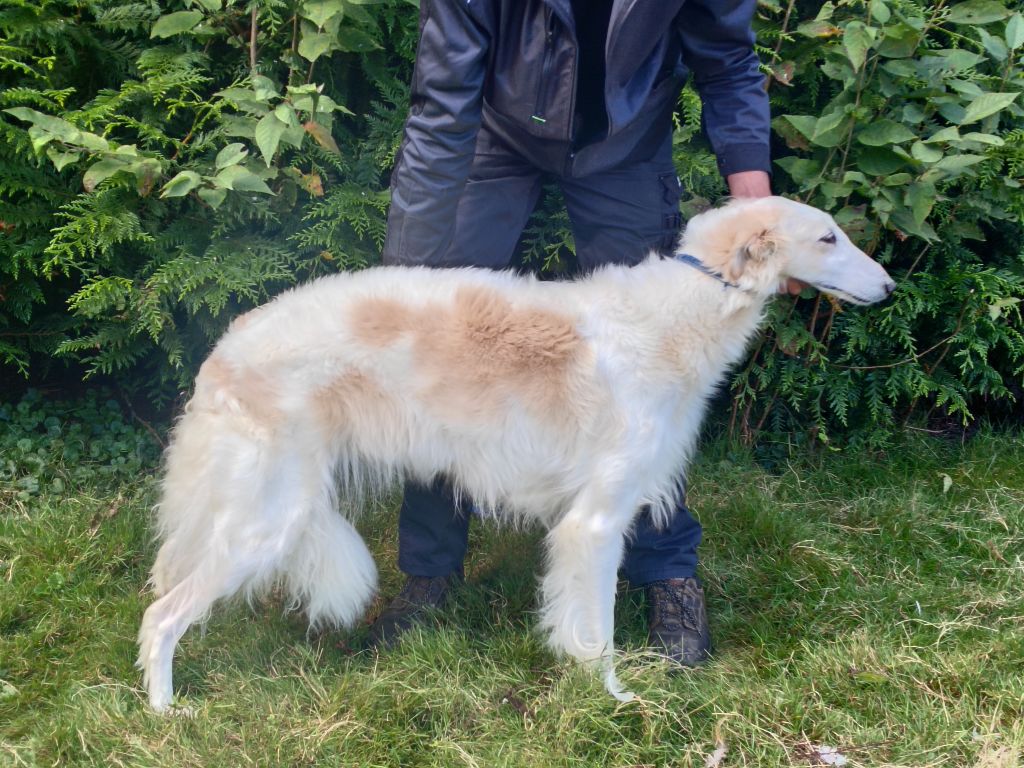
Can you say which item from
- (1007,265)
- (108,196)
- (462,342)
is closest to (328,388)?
(462,342)

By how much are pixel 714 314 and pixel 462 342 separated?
836 millimetres

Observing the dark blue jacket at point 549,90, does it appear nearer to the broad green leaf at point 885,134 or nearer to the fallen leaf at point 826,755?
the broad green leaf at point 885,134

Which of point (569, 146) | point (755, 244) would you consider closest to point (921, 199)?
point (755, 244)

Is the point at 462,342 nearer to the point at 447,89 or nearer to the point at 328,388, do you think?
the point at 328,388

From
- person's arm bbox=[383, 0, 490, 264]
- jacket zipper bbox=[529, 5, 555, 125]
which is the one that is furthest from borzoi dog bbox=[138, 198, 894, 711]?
jacket zipper bbox=[529, 5, 555, 125]

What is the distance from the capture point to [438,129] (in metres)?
2.89

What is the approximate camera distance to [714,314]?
2945 millimetres

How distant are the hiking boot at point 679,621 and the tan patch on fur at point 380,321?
4.56 feet

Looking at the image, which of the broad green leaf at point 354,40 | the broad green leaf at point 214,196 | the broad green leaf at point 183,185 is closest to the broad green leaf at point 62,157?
the broad green leaf at point 183,185

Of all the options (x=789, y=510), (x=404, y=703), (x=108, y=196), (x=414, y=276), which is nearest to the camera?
(x=404, y=703)

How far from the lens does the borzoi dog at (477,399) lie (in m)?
2.82

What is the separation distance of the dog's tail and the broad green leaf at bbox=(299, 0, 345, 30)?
1.55 m

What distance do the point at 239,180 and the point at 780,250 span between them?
77.5 inches

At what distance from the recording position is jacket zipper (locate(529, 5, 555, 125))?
112 inches
